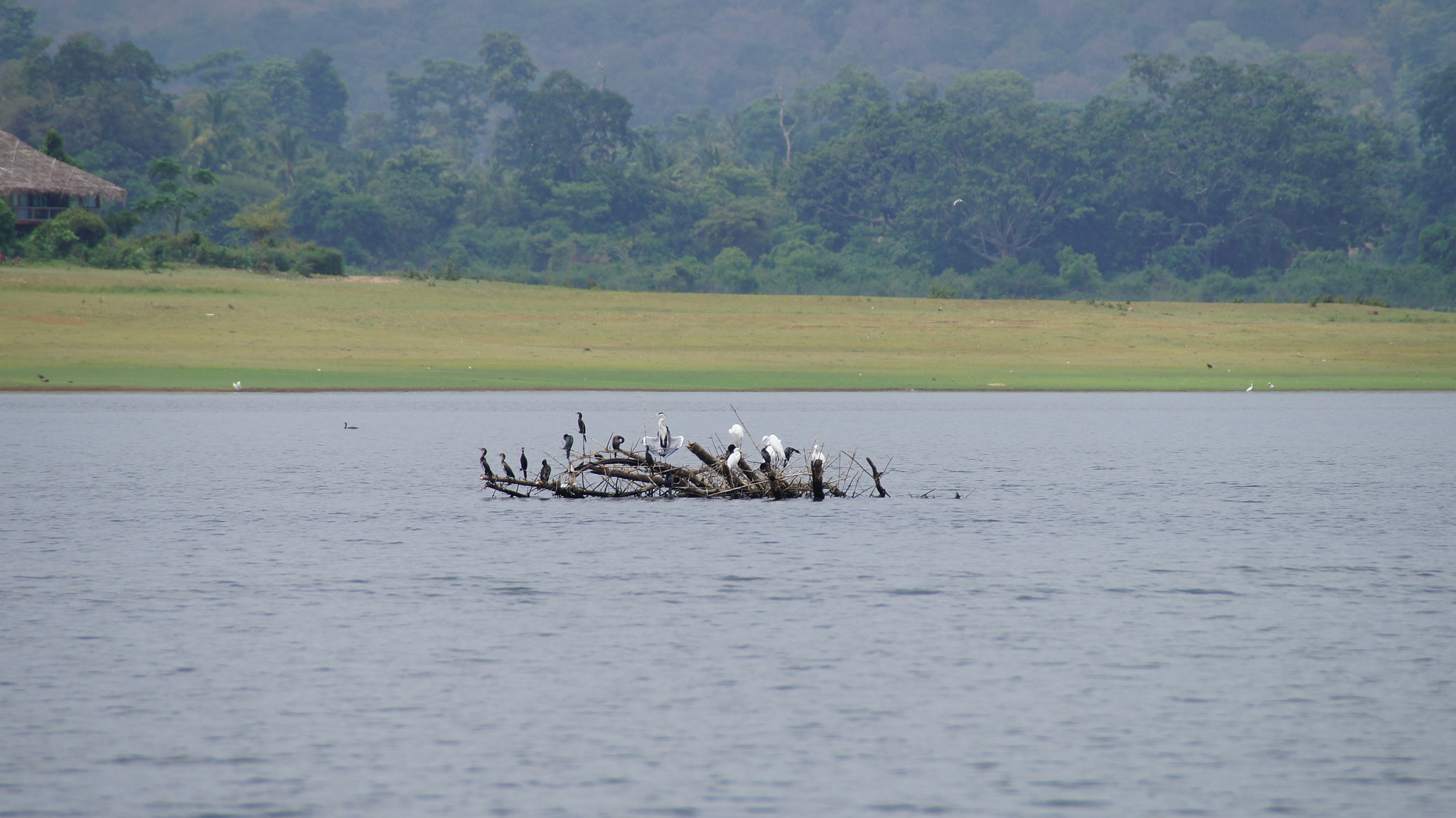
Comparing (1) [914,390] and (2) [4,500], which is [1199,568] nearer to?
(2) [4,500]

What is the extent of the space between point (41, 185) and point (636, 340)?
3305cm

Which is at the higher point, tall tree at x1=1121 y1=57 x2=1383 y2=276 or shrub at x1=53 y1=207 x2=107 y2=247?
tall tree at x1=1121 y1=57 x2=1383 y2=276

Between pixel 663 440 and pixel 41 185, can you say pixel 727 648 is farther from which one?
pixel 41 185

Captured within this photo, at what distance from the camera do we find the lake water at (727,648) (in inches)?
395

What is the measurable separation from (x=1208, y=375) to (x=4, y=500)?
4148 centimetres

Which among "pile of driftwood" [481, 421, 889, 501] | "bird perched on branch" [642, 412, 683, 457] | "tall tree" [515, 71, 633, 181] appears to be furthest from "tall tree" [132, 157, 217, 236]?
"bird perched on branch" [642, 412, 683, 457]

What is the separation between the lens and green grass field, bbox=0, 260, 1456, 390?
Result: 4922cm

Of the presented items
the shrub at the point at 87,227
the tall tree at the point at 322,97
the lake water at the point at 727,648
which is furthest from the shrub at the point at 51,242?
the tall tree at the point at 322,97

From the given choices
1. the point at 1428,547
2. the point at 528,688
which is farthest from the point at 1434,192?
the point at 528,688

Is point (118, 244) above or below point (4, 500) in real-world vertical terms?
above

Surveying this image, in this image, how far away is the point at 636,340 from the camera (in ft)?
188

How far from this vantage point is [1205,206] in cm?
11100

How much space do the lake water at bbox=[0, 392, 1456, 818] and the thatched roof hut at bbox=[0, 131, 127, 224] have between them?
4762cm

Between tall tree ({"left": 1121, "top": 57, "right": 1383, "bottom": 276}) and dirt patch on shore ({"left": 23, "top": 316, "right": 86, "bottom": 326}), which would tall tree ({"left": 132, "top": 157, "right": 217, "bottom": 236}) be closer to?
dirt patch on shore ({"left": 23, "top": 316, "right": 86, "bottom": 326})
